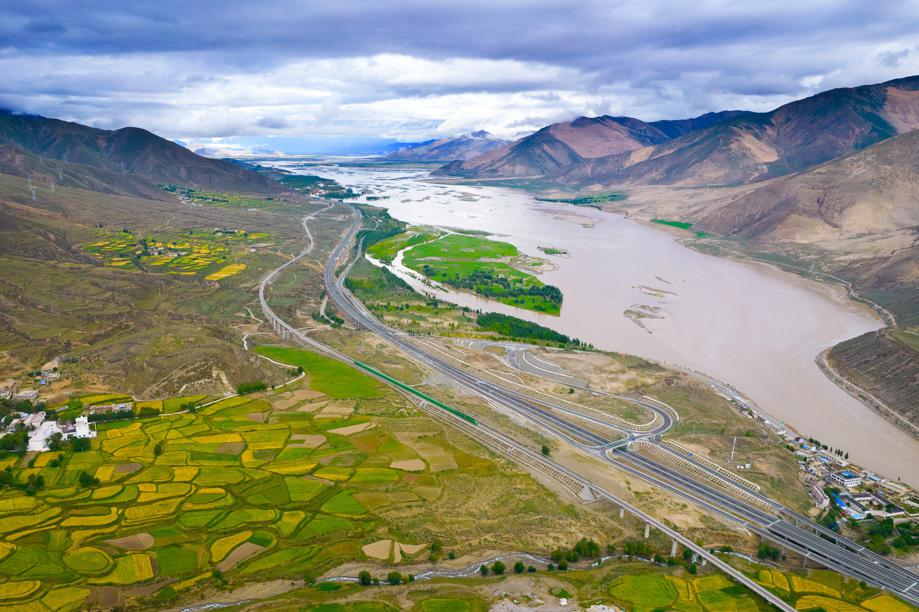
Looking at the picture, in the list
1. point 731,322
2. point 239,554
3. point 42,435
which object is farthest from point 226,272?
point 731,322

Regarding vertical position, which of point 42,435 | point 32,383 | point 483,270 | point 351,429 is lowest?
point 351,429

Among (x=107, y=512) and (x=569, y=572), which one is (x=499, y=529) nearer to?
(x=569, y=572)

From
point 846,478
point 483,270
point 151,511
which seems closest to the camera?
point 151,511

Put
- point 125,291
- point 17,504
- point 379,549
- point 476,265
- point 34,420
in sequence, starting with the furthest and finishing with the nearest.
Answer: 1. point 476,265
2. point 125,291
3. point 34,420
4. point 17,504
5. point 379,549

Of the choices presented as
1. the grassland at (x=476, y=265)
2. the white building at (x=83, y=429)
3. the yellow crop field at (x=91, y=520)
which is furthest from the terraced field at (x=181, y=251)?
the yellow crop field at (x=91, y=520)

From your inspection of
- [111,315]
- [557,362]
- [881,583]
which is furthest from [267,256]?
[881,583]

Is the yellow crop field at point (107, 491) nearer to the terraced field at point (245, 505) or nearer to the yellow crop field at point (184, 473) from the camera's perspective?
the terraced field at point (245, 505)

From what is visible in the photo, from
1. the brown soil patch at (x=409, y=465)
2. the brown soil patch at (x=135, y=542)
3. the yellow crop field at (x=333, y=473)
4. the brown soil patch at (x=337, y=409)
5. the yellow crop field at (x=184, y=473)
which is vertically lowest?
the brown soil patch at (x=135, y=542)

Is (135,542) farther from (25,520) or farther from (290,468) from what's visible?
(290,468)
